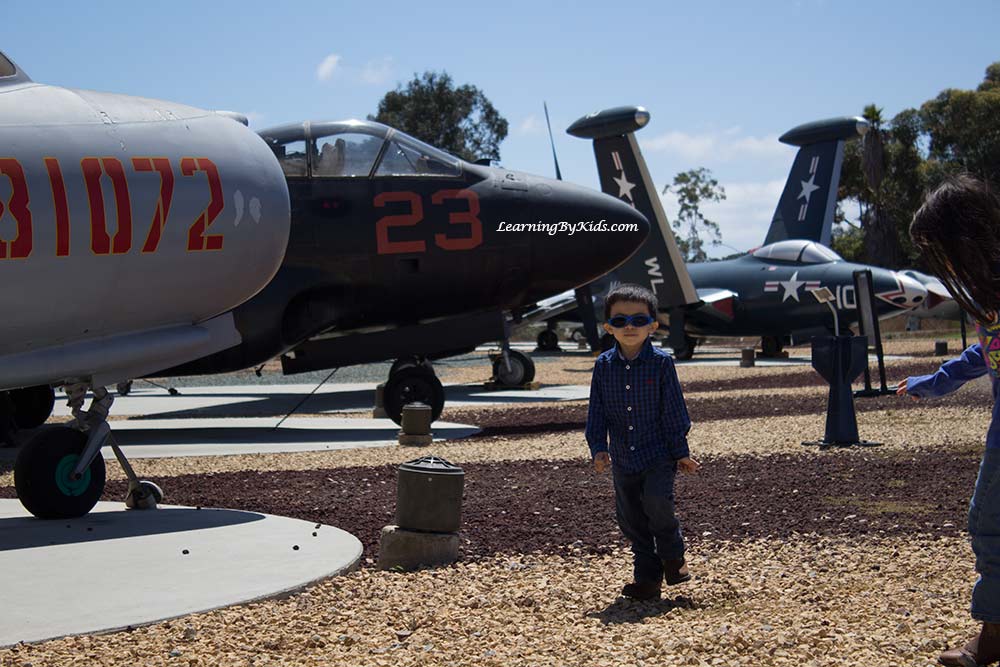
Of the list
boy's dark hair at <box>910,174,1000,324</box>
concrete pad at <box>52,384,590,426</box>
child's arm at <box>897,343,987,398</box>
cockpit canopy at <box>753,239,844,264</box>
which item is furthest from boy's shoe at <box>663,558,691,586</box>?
cockpit canopy at <box>753,239,844,264</box>

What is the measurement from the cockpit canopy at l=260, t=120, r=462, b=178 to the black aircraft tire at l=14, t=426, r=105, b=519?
5195mm

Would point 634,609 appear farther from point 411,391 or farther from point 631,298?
point 411,391

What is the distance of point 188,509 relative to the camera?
7.29 metres

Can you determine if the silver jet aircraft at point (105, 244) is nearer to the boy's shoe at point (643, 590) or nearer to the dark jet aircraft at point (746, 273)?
the boy's shoe at point (643, 590)

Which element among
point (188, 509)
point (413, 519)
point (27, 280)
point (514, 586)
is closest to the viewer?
point (514, 586)

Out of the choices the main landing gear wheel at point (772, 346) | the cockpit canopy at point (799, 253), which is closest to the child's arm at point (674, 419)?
the cockpit canopy at point (799, 253)

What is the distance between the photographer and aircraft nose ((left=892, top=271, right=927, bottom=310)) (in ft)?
89.8

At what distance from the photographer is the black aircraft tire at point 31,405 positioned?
12266 mm

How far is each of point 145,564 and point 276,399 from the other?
554 inches

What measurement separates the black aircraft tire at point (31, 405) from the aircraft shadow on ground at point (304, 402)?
3.17 m

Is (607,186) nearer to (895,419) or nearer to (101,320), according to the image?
(895,419)

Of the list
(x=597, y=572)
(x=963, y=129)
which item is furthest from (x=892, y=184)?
(x=597, y=572)

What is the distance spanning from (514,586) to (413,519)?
0.68m

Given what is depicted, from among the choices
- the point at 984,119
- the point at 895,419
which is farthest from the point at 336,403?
the point at 984,119
